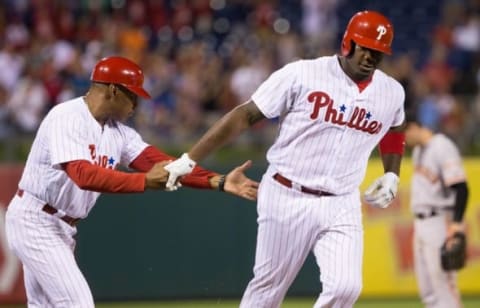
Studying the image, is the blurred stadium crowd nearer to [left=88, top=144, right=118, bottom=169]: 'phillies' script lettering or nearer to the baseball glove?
the baseball glove

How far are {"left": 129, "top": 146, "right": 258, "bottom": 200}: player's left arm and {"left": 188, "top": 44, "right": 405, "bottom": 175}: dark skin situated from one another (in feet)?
0.80

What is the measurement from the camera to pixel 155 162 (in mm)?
6812

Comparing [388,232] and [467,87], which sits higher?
[467,87]

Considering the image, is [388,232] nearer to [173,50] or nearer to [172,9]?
[173,50]

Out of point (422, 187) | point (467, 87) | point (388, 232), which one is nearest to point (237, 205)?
point (388, 232)

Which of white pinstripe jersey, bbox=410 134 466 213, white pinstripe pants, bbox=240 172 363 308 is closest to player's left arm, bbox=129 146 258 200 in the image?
white pinstripe pants, bbox=240 172 363 308

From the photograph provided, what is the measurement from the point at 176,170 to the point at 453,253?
3.05m

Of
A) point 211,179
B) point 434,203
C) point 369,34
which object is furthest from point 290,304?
point 369,34

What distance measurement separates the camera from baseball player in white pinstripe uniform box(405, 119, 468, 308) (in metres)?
8.52

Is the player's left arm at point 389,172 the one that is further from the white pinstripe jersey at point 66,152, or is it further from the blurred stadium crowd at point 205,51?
the blurred stadium crowd at point 205,51

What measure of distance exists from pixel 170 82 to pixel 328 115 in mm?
6816

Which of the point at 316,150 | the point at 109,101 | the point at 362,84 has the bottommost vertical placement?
the point at 316,150

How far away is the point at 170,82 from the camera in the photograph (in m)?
13.1

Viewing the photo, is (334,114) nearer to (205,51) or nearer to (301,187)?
(301,187)
